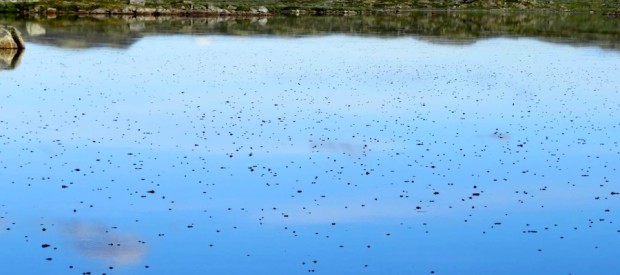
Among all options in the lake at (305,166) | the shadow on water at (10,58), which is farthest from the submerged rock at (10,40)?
the lake at (305,166)

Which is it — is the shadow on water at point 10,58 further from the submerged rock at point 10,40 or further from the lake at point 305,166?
the submerged rock at point 10,40

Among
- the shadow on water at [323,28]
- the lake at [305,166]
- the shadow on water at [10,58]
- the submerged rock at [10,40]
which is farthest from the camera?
the shadow on water at [323,28]

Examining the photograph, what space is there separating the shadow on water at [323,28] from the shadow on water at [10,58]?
8252 mm

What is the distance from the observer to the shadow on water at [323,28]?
107m

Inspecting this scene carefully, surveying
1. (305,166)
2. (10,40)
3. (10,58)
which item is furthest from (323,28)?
(305,166)

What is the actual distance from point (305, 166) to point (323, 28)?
97632mm

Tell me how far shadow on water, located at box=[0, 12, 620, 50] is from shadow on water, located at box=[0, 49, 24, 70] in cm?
825

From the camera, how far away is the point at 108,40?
100438 mm

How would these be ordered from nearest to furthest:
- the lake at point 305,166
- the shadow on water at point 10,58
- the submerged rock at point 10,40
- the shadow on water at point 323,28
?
the lake at point 305,166 → the shadow on water at point 10,58 → the submerged rock at point 10,40 → the shadow on water at point 323,28

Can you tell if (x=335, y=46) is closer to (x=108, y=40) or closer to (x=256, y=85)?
(x=108, y=40)

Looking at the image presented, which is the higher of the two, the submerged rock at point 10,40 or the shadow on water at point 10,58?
the submerged rock at point 10,40

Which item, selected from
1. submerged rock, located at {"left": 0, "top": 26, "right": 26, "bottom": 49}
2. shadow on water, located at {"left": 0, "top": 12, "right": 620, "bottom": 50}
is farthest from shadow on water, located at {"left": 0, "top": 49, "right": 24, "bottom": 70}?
shadow on water, located at {"left": 0, "top": 12, "right": 620, "bottom": 50}

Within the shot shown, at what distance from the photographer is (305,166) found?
3909 cm

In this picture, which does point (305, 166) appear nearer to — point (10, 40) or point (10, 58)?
point (10, 58)
